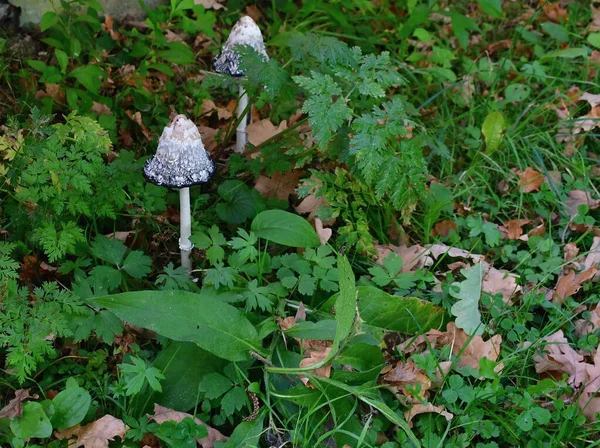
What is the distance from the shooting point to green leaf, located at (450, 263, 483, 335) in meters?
2.69

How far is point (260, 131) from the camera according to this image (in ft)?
11.5

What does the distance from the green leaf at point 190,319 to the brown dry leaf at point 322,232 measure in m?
0.68

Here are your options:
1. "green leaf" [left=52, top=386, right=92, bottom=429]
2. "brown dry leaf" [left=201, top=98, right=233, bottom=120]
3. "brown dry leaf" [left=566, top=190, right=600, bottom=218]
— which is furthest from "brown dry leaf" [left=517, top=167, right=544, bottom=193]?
"green leaf" [left=52, top=386, right=92, bottom=429]

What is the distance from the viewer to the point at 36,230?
253 cm

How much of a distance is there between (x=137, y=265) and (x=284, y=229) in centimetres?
63

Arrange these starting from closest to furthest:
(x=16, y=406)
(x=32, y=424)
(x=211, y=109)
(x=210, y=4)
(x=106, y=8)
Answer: (x=32, y=424)
(x=16, y=406)
(x=211, y=109)
(x=106, y=8)
(x=210, y=4)

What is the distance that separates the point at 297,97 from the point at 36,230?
5.80 feet

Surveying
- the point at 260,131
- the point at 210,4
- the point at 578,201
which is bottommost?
the point at 578,201

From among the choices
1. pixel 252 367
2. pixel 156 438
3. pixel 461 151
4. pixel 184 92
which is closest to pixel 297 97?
pixel 184 92

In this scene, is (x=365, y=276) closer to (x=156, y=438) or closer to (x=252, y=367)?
(x=252, y=367)

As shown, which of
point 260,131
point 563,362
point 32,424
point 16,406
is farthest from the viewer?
point 260,131

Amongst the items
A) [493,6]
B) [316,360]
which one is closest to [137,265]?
[316,360]

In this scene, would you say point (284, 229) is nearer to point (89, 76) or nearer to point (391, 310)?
point (391, 310)

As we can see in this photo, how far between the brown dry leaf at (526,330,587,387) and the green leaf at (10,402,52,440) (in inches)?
71.6
